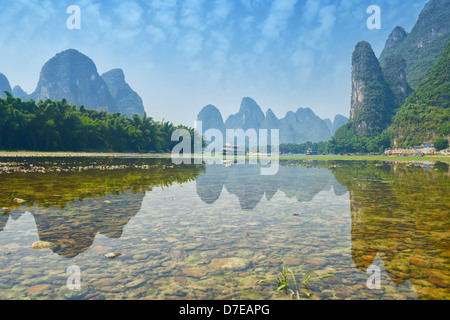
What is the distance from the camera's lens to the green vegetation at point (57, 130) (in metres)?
47.5

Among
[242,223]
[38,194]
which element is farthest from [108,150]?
[242,223]

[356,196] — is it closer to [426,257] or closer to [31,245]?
[426,257]

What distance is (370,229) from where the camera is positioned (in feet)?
17.6

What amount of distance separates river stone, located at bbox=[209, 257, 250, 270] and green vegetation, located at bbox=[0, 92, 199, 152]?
56.3m

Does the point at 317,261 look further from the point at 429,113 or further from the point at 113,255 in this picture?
the point at 429,113

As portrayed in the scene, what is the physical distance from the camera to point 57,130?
55.4 meters

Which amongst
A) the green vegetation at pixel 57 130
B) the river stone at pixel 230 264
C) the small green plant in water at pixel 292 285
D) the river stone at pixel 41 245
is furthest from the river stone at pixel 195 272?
the green vegetation at pixel 57 130

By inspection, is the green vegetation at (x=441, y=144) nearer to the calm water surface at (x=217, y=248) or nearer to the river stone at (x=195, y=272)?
the calm water surface at (x=217, y=248)

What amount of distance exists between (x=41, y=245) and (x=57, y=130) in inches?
2407

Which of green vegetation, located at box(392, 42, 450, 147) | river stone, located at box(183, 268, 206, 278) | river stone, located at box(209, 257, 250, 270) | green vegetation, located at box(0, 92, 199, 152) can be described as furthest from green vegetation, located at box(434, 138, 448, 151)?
river stone, located at box(183, 268, 206, 278)

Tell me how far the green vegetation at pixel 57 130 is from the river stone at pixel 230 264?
185ft

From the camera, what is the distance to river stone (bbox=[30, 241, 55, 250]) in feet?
13.7

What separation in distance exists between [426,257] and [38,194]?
10.4m

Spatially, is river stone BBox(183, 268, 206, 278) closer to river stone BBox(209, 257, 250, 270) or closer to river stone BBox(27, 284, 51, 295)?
river stone BBox(209, 257, 250, 270)
